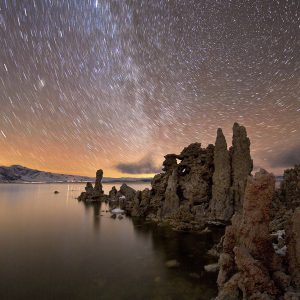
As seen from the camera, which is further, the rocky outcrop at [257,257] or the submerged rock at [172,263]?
the submerged rock at [172,263]

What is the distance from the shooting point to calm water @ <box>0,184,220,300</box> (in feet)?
68.1

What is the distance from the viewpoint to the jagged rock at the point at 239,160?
58.2 meters

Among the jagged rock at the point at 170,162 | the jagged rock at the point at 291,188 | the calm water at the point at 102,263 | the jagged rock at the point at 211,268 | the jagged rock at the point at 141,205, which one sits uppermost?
the jagged rock at the point at 170,162

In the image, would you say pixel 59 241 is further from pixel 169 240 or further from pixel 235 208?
pixel 235 208

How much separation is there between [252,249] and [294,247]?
307 centimetres

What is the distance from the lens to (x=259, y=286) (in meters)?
17.2

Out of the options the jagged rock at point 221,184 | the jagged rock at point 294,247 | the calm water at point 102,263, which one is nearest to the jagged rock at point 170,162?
the jagged rock at point 221,184

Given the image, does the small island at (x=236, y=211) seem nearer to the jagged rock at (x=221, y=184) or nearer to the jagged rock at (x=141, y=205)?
the jagged rock at (x=221, y=184)

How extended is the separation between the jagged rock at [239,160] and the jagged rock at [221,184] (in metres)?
1.31

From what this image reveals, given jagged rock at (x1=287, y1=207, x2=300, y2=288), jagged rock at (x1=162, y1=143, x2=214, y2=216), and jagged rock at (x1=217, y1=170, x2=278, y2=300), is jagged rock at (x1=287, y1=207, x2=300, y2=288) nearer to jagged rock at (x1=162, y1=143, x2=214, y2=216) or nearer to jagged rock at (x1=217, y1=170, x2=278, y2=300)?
jagged rock at (x1=217, y1=170, x2=278, y2=300)

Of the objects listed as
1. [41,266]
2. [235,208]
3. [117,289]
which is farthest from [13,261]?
[235,208]

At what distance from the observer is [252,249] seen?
19.7m

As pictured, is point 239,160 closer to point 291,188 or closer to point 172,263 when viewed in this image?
point 291,188

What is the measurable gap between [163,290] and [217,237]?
22.0 meters
